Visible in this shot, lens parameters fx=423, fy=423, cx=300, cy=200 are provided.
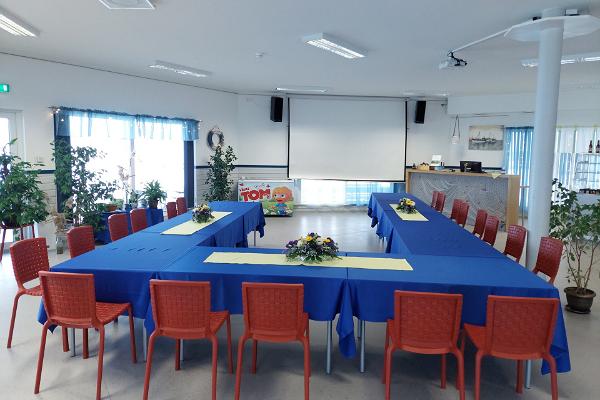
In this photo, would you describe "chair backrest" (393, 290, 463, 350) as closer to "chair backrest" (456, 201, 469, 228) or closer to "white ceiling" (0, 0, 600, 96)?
"white ceiling" (0, 0, 600, 96)

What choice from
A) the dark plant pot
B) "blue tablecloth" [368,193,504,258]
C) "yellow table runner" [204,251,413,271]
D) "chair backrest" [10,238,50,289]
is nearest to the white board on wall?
"blue tablecloth" [368,193,504,258]

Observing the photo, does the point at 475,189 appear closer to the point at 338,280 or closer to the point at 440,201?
the point at 440,201

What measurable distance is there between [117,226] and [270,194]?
536cm

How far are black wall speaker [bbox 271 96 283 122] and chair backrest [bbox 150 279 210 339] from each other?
26.8ft

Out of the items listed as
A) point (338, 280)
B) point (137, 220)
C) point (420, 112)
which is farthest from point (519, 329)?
point (420, 112)

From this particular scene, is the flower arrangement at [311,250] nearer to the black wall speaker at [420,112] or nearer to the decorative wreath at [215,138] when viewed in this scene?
the decorative wreath at [215,138]

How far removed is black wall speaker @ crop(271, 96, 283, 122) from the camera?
33.8 feet

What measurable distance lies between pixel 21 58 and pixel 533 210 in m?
7.18

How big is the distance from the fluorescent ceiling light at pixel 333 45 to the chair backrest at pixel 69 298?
12.0 feet

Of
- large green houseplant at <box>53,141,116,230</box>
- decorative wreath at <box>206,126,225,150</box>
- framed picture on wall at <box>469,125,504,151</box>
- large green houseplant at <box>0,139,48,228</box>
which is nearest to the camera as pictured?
large green houseplant at <box>0,139,48,228</box>

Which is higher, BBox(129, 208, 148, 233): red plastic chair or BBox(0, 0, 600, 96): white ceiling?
BBox(0, 0, 600, 96): white ceiling

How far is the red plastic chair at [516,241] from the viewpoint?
4.32 meters

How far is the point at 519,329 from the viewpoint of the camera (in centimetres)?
250

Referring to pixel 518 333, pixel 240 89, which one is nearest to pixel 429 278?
pixel 518 333
